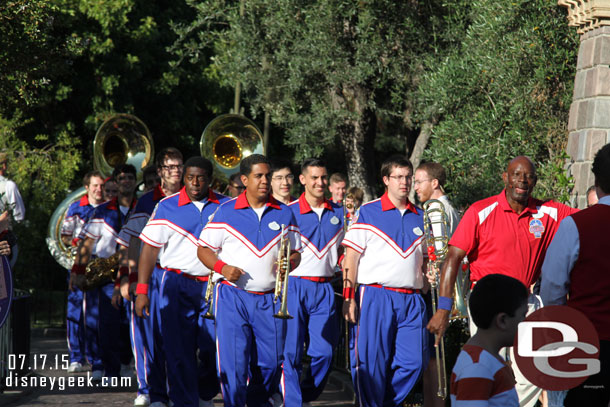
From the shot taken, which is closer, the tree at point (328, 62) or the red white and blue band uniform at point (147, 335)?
the red white and blue band uniform at point (147, 335)

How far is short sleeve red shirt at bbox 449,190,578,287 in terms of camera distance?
7016 mm

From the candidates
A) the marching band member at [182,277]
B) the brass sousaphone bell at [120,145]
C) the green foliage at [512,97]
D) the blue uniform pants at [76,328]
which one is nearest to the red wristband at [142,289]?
the marching band member at [182,277]

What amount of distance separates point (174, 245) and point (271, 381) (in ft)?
5.19

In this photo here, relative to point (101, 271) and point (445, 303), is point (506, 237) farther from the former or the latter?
point (101, 271)

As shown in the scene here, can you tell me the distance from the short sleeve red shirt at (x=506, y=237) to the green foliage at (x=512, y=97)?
4989 mm

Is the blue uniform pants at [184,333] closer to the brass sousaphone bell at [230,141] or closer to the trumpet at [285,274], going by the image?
the trumpet at [285,274]

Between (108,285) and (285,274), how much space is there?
12.8 ft

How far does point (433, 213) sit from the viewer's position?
8.16m

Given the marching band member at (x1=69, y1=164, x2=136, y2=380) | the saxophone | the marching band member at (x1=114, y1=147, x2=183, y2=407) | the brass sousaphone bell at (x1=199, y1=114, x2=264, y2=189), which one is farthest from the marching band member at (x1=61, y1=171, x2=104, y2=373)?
the brass sousaphone bell at (x1=199, y1=114, x2=264, y2=189)

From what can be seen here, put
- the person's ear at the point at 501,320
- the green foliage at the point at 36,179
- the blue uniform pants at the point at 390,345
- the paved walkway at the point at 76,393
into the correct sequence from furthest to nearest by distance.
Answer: the green foliage at the point at 36,179 → the paved walkway at the point at 76,393 → the blue uniform pants at the point at 390,345 → the person's ear at the point at 501,320

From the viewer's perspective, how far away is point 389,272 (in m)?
7.84

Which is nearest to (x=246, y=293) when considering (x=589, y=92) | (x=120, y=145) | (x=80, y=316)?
(x=589, y=92)

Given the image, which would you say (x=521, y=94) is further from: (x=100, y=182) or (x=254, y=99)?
(x=254, y=99)

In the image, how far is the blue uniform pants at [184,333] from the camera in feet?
27.4
